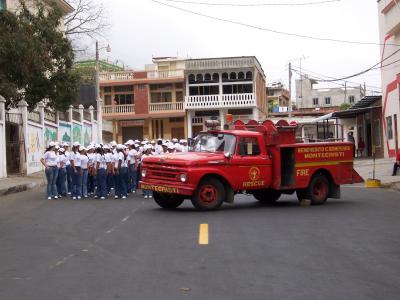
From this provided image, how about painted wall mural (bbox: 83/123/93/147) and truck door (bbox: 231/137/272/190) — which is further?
painted wall mural (bbox: 83/123/93/147)

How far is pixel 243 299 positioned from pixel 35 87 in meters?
24.8

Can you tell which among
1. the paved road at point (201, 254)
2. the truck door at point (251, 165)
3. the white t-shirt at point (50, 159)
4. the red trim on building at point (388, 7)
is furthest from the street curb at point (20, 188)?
the red trim on building at point (388, 7)

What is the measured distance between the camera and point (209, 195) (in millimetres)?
14625

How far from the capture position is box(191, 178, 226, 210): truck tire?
14492mm

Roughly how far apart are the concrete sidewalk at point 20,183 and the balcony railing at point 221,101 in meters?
32.2

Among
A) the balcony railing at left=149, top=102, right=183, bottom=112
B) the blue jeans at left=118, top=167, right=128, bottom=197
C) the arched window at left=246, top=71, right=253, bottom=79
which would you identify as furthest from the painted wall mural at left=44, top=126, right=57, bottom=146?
the arched window at left=246, top=71, right=253, bottom=79

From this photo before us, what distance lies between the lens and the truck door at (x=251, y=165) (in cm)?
1498

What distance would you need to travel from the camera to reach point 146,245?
977 cm

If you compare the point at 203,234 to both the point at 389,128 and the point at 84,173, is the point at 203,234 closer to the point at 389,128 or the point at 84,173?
the point at 84,173

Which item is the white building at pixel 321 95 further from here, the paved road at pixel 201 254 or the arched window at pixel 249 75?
the paved road at pixel 201 254

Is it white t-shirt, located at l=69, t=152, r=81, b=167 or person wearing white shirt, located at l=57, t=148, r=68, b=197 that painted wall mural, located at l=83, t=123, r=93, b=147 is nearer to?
person wearing white shirt, located at l=57, t=148, r=68, b=197

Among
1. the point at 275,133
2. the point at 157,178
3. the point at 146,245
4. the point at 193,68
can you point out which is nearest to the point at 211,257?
the point at 146,245

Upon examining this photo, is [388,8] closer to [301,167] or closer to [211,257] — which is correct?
[301,167]

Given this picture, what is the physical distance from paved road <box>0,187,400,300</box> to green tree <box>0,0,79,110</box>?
39.5 feet
